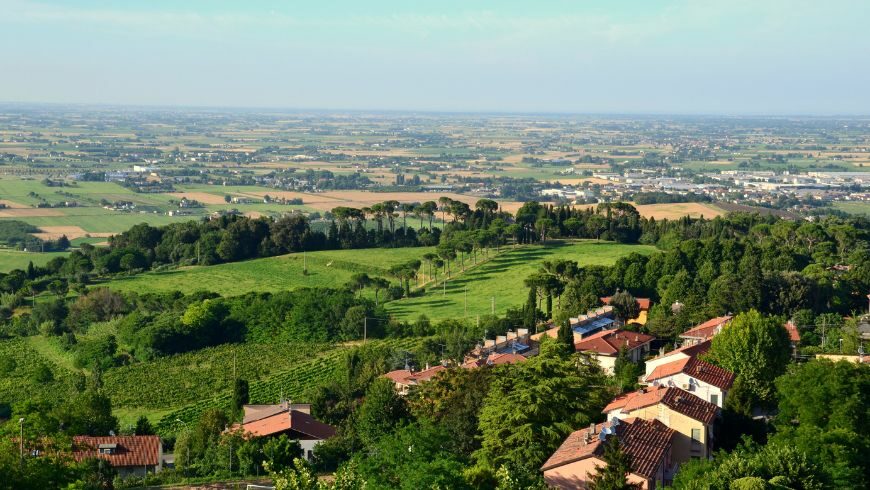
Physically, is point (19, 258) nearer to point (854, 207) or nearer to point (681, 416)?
point (681, 416)

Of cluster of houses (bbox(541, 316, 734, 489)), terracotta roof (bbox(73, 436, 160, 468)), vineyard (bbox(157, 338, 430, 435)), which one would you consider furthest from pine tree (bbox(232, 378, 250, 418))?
cluster of houses (bbox(541, 316, 734, 489))

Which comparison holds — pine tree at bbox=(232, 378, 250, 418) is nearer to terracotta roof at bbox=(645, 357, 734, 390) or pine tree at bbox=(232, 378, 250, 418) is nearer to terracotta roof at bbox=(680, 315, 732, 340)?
terracotta roof at bbox=(645, 357, 734, 390)

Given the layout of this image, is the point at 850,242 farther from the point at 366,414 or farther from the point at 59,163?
the point at 59,163

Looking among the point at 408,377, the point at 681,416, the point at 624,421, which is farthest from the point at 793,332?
the point at 624,421

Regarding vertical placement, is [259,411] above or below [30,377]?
above

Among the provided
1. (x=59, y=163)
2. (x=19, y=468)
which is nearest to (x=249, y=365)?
(x=19, y=468)

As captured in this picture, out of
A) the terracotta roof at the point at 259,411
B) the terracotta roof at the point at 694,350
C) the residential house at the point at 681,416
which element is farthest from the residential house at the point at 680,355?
the terracotta roof at the point at 259,411

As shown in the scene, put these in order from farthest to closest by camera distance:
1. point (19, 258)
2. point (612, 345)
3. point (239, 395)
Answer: point (19, 258), point (612, 345), point (239, 395)
